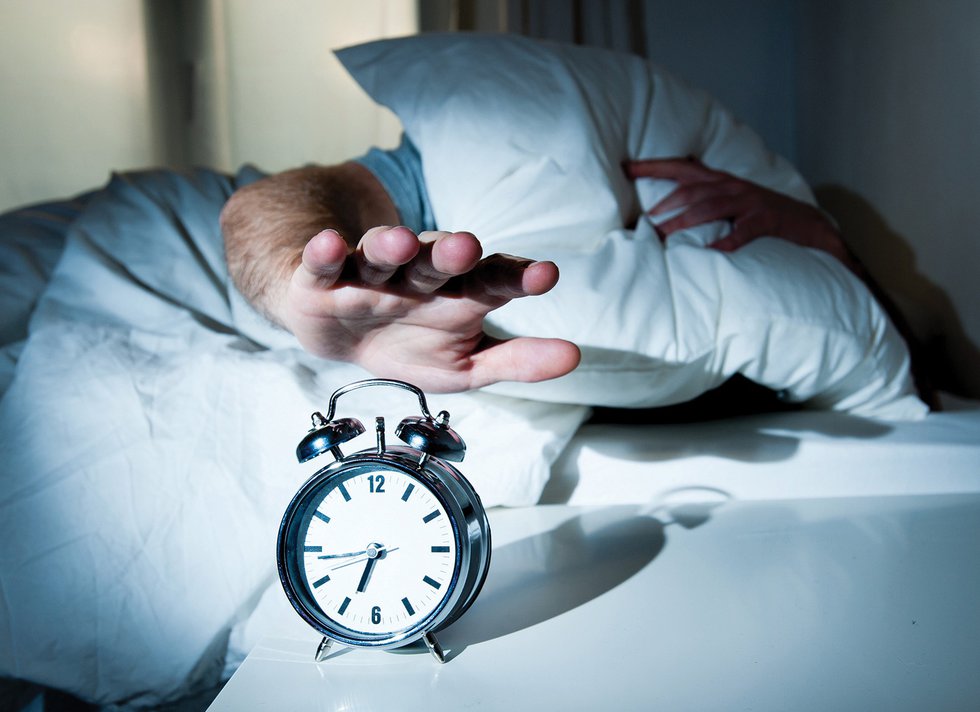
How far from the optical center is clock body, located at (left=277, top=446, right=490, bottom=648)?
0.54 metres

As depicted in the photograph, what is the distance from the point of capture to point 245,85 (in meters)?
2.61

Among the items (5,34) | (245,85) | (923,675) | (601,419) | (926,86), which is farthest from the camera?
(245,85)

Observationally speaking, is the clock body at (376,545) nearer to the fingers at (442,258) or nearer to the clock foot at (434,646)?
the clock foot at (434,646)

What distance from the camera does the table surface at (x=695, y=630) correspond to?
472 millimetres

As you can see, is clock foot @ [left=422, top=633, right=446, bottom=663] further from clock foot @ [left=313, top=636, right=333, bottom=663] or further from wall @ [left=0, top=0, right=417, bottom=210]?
wall @ [left=0, top=0, right=417, bottom=210]

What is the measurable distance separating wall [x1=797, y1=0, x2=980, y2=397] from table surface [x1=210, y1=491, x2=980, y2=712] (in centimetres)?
71

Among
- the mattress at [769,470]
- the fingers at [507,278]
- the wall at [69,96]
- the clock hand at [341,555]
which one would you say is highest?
the wall at [69,96]

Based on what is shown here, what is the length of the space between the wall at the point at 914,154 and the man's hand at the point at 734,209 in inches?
10.5

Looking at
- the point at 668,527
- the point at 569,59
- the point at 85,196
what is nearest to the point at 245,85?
the point at 85,196

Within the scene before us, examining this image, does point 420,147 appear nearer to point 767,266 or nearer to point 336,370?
point 336,370

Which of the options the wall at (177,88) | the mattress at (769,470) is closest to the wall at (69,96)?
the wall at (177,88)

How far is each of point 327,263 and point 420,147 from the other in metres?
0.61

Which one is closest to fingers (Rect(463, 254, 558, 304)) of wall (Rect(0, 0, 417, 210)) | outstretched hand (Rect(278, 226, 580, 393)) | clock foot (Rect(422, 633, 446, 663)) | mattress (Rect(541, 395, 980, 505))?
outstretched hand (Rect(278, 226, 580, 393))

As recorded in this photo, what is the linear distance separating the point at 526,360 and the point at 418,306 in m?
0.09
